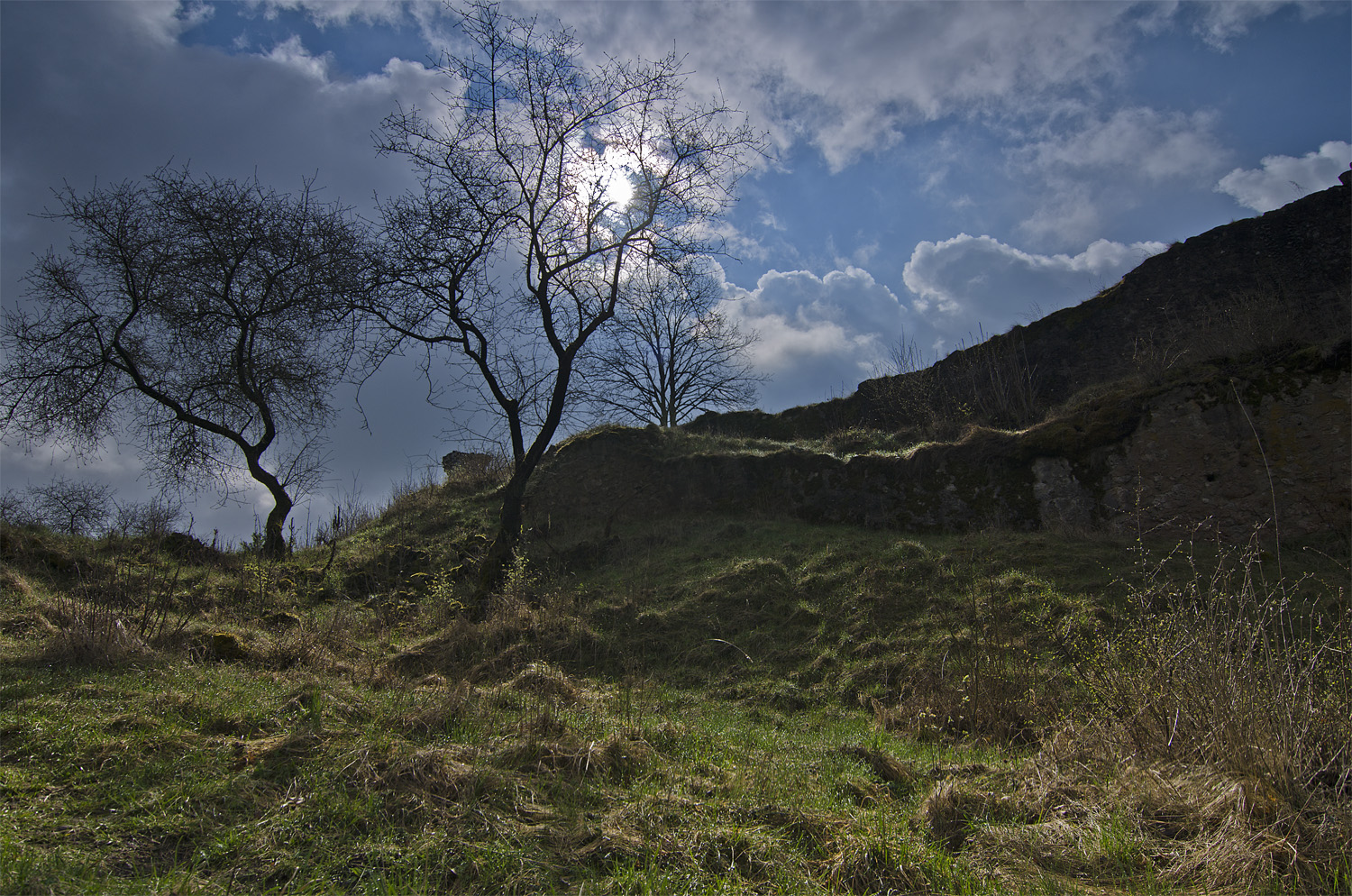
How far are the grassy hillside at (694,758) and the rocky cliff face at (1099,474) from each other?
1406 mm

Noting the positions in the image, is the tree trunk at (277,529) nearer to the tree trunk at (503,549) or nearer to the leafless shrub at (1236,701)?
the tree trunk at (503,549)

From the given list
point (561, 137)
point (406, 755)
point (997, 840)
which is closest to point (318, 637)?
point (406, 755)

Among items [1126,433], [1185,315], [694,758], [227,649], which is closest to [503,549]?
[227,649]

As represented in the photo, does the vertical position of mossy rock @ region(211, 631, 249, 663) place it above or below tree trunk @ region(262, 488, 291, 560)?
below

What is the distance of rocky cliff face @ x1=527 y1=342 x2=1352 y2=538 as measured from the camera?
9.57 metres

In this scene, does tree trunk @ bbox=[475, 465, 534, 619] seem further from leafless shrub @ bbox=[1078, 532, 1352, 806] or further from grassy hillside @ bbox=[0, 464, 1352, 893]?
leafless shrub @ bbox=[1078, 532, 1352, 806]

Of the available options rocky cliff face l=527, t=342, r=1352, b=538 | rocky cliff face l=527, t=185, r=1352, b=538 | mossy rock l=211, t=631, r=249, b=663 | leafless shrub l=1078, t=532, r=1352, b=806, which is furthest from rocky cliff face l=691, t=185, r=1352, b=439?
mossy rock l=211, t=631, r=249, b=663

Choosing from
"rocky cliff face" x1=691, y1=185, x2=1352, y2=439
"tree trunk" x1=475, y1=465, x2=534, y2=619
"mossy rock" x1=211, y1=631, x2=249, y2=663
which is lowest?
"mossy rock" x1=211, y1=631, x2=249, y2=663

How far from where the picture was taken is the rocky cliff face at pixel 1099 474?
9570mm

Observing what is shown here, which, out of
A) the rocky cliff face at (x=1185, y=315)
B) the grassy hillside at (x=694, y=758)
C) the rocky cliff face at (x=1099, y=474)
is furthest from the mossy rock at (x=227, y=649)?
the rocky cliff face at (x=1185, y=315)

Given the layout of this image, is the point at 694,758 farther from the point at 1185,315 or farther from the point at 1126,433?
the point at 1185,315

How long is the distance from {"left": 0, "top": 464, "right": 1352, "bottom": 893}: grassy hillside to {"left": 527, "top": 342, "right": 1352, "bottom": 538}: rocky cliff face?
141 cm

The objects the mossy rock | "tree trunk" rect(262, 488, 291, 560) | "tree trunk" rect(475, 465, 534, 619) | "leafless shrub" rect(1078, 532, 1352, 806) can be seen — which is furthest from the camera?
"tree trunk" rect(262, 488, 291, 560)

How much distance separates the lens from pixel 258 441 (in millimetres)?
17016
